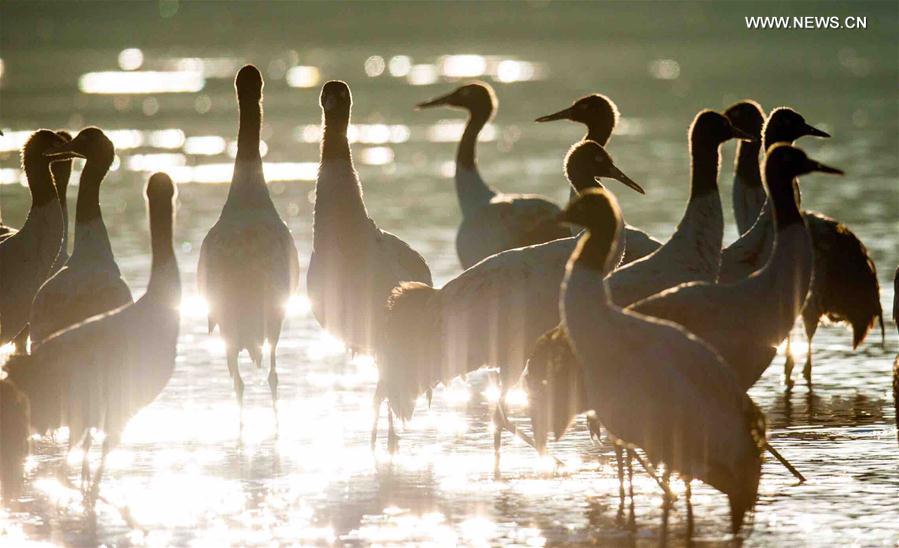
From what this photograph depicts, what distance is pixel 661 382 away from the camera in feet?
30.0

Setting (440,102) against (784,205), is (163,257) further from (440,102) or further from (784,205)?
(440,102)

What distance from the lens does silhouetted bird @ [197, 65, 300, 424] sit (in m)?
13.1

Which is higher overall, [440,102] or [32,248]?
[440,102]

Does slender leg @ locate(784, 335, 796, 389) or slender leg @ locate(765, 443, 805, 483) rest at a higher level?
slender leg @ locate(784, 335, 796, 389)

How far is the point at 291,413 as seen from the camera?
43.5 feet

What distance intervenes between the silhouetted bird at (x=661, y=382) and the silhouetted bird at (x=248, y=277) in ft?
13.8

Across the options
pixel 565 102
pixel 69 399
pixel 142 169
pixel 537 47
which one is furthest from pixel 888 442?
pixel 537 47

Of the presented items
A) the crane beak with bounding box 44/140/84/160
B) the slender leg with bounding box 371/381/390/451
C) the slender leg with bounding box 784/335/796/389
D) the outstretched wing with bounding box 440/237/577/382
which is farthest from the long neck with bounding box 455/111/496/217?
the outstretched wing with bounding box 440/237/577/382

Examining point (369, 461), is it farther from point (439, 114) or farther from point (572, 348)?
point (439, 114)

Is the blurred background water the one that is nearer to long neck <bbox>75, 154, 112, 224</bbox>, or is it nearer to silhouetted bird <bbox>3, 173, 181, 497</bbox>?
silhouetted bird <bbox>3, 173, 181, 497</bbox>

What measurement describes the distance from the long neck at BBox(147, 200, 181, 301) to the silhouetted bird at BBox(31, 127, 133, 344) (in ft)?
5.02

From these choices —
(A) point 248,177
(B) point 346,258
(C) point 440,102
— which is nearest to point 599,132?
(C) point 440,102

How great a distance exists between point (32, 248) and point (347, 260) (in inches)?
109

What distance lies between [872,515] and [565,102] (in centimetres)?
3710
